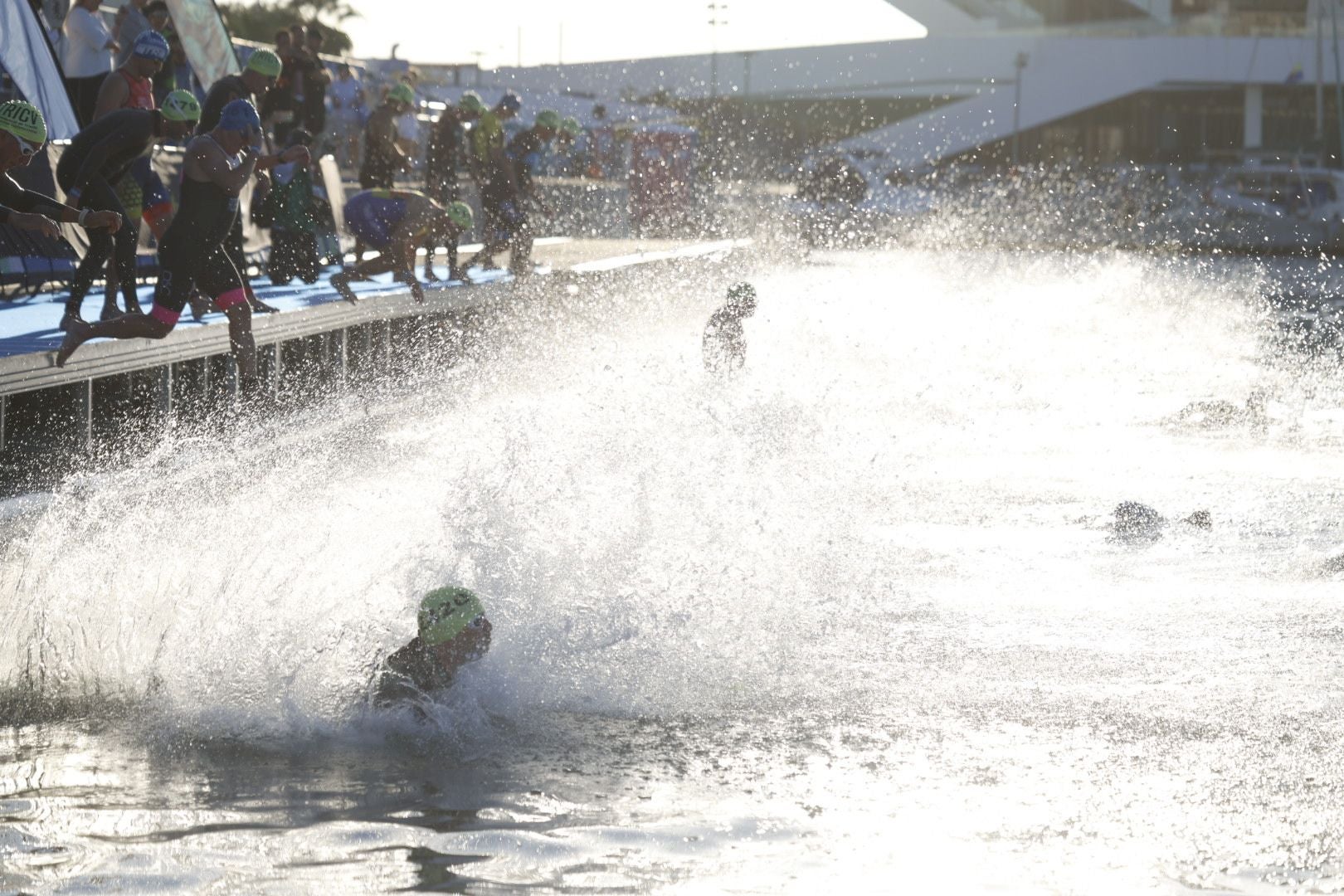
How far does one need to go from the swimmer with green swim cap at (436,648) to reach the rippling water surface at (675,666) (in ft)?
0.35

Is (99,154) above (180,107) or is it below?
below

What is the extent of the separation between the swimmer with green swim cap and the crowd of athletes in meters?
3.69

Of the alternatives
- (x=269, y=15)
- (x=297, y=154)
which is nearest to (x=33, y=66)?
(x=297, y=154)

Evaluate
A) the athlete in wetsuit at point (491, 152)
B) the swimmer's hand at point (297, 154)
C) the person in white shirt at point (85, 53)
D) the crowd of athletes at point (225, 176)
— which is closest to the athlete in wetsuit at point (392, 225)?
the crowd of athletes at point (225, 176)

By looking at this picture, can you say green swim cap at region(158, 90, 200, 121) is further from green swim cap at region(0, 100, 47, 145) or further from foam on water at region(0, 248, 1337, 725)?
foam on water at region(0, 248, 1337, 725)

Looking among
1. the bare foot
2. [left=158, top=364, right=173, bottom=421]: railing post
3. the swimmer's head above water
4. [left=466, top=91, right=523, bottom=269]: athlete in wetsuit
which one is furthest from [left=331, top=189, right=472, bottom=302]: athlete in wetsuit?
the swimmer's head above water

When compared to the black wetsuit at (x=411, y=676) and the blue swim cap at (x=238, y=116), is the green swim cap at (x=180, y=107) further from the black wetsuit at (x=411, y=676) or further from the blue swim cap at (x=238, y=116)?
→ the black wetsuit at (x=411, y=676)

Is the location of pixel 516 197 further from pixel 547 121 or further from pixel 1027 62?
pixel 1027 62

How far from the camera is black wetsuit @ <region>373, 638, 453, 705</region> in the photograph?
17.9 feet

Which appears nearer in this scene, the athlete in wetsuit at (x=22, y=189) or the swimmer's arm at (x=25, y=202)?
the athlete in wetsuit at (x=22, y=189)

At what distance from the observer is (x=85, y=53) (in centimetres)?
1258

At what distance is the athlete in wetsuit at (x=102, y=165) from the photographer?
9.25m

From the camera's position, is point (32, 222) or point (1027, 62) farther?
point (1027, 62)

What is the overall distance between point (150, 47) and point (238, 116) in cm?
101
